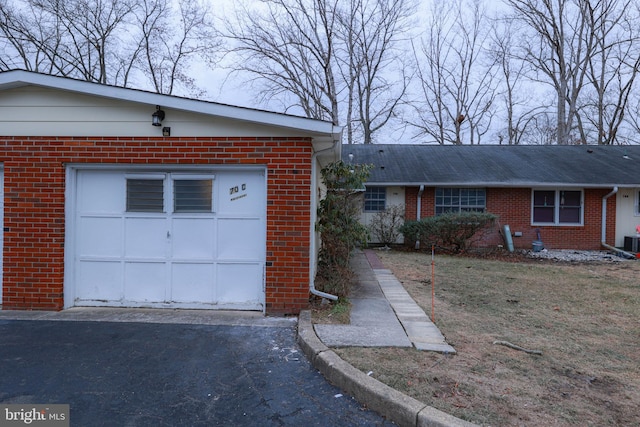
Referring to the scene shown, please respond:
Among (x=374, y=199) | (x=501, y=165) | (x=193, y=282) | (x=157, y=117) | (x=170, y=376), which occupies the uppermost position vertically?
(x=501, y=165)

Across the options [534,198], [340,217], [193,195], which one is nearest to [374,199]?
[534,198]

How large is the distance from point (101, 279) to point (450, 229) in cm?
1047

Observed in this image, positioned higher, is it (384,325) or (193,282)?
(193,282)

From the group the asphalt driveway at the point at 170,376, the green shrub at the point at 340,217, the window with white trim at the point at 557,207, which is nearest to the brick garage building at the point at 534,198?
the window with white trim at the point at 557,207

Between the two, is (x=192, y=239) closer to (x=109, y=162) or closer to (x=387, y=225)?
(x=109, y=162)

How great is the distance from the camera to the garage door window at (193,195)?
17.3ft

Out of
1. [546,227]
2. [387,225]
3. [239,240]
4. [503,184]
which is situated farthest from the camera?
[387,225]

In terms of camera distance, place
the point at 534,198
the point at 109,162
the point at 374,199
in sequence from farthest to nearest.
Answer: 1. the point at 374,199
2. the point at 534,198
3. the point at 109,162

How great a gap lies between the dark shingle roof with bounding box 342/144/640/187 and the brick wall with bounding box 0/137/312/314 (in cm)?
957

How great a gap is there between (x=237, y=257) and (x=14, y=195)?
3.14m

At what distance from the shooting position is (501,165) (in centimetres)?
1570

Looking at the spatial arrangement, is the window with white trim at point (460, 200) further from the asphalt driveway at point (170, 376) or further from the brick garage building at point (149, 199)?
the asphalt driveway at point (170, 376)

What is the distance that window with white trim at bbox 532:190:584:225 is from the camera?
46.8ft

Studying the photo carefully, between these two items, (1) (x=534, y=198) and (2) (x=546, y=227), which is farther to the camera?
(1) (x=534, y=198)
